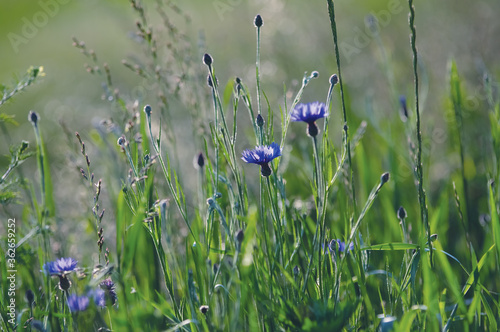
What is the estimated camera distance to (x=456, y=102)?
152 centimetres

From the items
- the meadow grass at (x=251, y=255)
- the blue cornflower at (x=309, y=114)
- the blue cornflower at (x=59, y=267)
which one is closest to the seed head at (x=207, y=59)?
the meadow grass at (x=251, y=255)

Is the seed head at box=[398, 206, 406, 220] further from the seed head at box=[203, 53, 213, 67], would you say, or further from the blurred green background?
the blurred green background

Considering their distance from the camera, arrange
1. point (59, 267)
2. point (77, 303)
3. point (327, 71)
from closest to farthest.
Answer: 1. point (77, 303)
2. point (59, 267)
3. point (327, 71)

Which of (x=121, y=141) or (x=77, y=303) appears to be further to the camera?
(x=121, y=141)

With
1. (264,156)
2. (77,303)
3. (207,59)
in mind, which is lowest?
(77,303)

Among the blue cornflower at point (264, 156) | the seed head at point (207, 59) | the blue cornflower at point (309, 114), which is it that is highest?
the seed head at point (207, 59)

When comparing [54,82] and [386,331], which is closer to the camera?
[386,331]

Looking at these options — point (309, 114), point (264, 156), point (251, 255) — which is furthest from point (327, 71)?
point (251, 255)

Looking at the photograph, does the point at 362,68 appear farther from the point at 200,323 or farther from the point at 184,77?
the point at 200,323

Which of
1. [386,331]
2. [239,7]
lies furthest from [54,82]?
[386,331]

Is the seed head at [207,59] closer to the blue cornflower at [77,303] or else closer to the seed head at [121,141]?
the seed head at [121,141]

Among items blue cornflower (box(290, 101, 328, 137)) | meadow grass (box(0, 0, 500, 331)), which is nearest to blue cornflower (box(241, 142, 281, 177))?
meadow grass (box(0, 0, 500, 331))

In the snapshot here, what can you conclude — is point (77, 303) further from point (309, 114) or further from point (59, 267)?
point (309, 114)

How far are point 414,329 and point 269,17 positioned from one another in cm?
248
